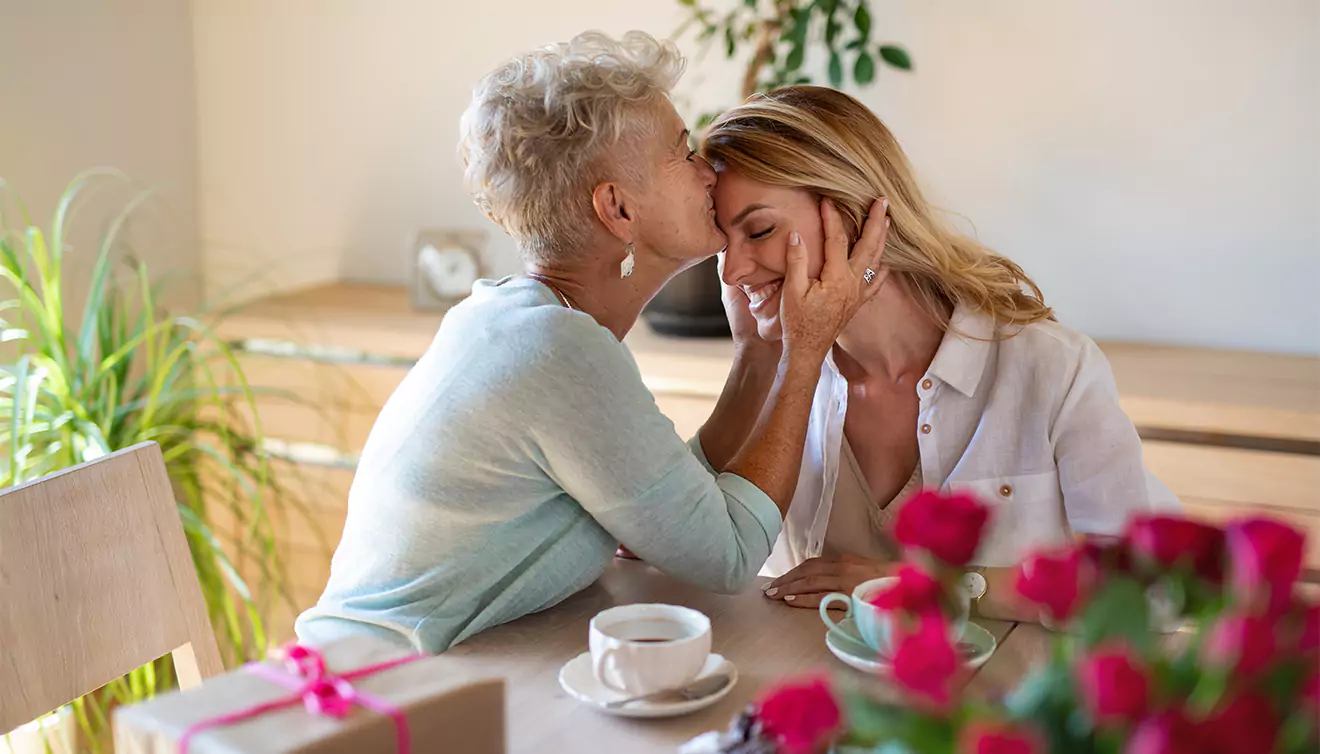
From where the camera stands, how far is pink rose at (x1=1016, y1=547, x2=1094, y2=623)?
1.98ft

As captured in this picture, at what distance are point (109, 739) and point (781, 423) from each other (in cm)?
176

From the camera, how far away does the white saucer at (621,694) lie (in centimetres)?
113

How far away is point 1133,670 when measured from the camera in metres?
0.52

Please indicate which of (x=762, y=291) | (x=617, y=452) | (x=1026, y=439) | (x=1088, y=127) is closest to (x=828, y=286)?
(x=762, y=291)

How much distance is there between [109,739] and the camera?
2600 millimetres

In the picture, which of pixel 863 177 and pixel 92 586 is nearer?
pixel 92 586

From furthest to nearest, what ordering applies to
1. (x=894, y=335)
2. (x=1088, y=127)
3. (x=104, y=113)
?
(x=104, y=113) < (x=1088, y=127) < (x=894, y=335)

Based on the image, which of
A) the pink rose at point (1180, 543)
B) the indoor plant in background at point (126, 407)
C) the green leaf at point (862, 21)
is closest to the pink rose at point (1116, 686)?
the pink rose at point (1180, 543)

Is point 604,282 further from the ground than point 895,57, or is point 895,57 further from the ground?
point 895,57

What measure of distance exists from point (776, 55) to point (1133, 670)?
2.35m

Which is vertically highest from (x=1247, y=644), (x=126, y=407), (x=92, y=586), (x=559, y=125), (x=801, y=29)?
(x=801, y=29)

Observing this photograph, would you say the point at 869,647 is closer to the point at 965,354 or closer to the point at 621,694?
the point at 621,694

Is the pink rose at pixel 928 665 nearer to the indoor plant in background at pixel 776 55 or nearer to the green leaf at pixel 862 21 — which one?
the indoor plant in background at pixel 776 55

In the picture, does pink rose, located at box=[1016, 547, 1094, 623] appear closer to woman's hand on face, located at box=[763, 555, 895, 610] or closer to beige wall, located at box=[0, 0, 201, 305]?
woman's hand on face, located at box=[763, 555, 895, 610]
